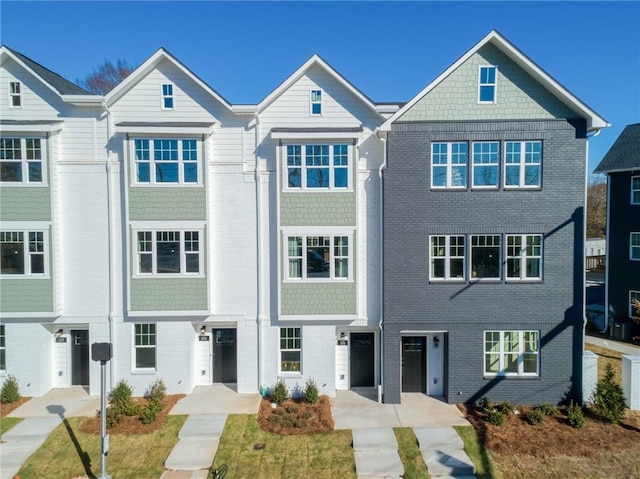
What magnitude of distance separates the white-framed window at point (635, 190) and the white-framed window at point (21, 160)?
27.1m

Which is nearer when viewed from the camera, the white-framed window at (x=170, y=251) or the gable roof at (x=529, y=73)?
the gable roof at (x=529, y=73)

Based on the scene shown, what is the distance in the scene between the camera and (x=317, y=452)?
11.2 metres

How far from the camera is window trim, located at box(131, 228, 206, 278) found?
555 inches

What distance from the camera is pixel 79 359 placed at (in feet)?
49.9

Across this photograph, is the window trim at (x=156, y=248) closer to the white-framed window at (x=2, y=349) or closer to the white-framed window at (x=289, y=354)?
the white-framed window at (x=289, y=354)

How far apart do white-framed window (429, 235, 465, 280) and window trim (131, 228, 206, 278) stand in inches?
310

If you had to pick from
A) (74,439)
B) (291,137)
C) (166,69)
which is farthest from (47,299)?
(291,137)

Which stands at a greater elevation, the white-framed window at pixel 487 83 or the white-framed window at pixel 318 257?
the white-framed window at pixel 487 83

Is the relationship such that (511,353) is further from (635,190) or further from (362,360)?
(635,190)

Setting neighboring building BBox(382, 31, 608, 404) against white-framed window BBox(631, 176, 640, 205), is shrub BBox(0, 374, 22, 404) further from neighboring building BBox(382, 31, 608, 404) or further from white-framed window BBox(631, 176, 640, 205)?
white-framed window BBox(631, 176, 640, 205)

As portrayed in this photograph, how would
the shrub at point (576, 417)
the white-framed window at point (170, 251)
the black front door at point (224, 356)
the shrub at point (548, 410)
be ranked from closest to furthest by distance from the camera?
1. the shrub at point (576, 417)
2. the shrub at point (548, 410)
3. the white-framed window at point (170, 251)
4. the black front door at point (224, 356)

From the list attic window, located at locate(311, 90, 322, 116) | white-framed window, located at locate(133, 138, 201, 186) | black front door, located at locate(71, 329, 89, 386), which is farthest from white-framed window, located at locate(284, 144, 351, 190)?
black front door, located at locate(71, 329, 89, 386)

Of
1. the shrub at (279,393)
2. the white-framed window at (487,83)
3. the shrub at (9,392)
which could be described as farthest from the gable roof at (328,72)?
the shrub at (9,392)

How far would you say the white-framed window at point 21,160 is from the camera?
1395cm
